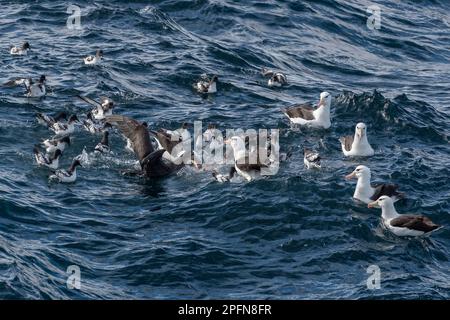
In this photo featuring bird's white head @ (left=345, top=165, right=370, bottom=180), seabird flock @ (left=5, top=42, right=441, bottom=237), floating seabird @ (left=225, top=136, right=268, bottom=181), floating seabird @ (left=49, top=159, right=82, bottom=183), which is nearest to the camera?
seabird flock @ (left=5, top=42, right=441, bottom=237)

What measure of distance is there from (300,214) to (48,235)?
5376 mm

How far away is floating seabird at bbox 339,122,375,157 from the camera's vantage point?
2492 centimetres

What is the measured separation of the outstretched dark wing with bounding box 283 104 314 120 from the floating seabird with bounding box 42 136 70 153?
6.21 meters

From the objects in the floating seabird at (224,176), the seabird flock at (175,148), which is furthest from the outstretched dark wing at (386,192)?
the floating seabird at (224,176)

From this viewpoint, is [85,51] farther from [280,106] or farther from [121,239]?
[121,239]

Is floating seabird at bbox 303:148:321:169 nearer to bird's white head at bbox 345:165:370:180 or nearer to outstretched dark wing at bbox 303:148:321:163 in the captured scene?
outstretched dark wing at bbox 303:148:321:163

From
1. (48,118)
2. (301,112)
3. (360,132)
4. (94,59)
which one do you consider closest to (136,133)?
(48,118)

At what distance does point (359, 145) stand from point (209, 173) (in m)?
3.88

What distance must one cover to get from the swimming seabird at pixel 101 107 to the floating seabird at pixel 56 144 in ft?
4.91

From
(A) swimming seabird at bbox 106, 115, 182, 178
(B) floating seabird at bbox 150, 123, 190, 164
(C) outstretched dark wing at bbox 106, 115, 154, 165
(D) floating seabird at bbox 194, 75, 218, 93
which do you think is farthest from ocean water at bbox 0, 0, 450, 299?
(B) floating seabird at bbox 150, 123, 190, 164

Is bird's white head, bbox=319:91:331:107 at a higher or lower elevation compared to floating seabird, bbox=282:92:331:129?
higher

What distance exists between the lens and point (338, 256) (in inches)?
773

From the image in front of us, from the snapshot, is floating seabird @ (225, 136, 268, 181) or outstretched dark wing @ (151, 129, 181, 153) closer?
floating seabird @ (225, 136, 268, 181)

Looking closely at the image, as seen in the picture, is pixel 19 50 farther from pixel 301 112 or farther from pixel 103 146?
pixel 301 112
